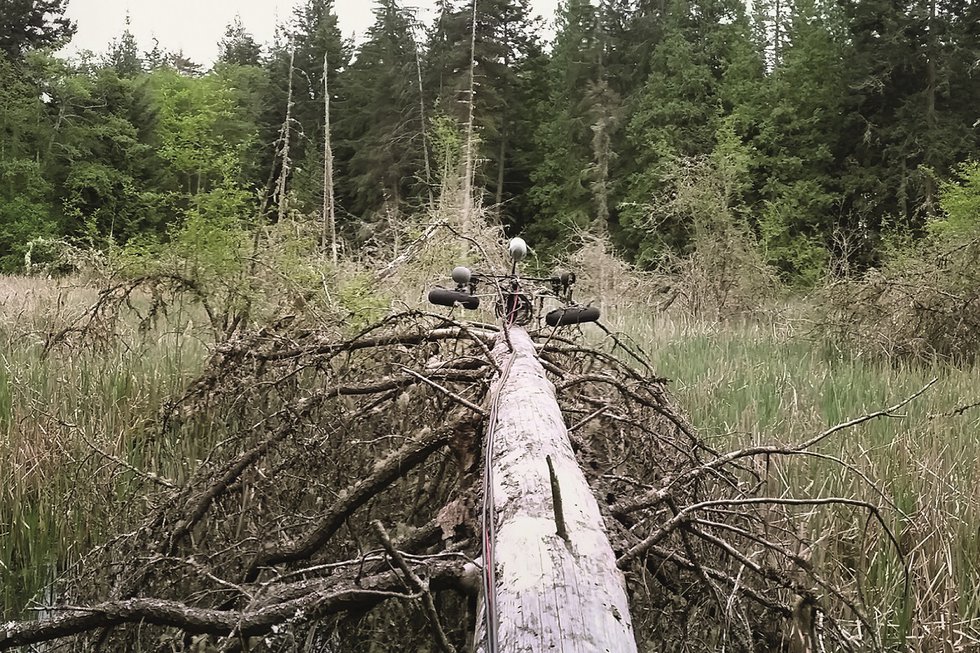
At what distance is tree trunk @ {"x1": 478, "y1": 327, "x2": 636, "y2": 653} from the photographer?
0.93 metres

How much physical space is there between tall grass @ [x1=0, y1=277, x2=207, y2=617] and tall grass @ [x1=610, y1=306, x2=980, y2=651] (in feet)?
9.07

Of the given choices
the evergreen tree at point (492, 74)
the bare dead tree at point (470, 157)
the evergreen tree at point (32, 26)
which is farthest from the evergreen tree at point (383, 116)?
the evergreen tree at point (32, 26)

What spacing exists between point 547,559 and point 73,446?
134 inches

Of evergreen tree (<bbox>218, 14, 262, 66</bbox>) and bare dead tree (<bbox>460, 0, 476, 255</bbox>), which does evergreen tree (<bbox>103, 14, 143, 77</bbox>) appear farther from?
bare dead tree (<bbox>460, 0, 476, 255</bbox>)

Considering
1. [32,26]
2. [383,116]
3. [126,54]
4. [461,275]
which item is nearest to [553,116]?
[383,116]

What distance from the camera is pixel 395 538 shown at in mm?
1867

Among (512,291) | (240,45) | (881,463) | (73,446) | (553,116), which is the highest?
(240,45)

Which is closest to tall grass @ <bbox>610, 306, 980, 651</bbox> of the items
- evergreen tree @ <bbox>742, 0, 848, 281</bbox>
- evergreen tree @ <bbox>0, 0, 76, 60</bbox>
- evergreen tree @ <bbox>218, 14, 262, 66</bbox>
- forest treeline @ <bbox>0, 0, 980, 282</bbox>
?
forest treeline @ <bbox>0, 0, 980, 282</bbox>

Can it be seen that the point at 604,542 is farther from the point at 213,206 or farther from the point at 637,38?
the point at 637,38

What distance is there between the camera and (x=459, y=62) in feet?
94.6

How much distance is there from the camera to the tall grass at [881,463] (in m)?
2.35

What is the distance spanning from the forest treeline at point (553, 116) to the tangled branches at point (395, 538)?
1828 cm

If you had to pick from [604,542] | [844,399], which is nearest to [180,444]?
[604,542]

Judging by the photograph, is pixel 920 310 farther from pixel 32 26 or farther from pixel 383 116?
pixel 32 26
